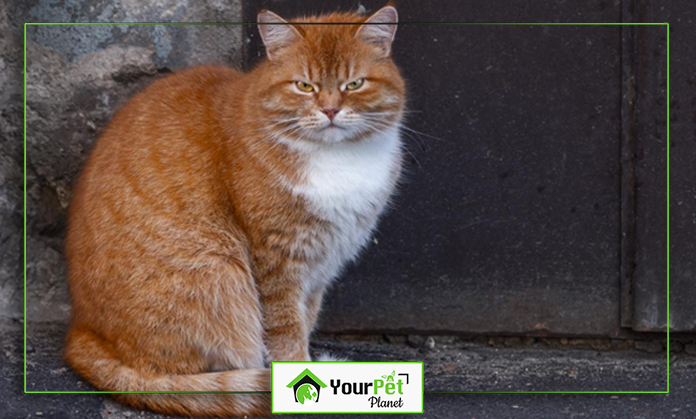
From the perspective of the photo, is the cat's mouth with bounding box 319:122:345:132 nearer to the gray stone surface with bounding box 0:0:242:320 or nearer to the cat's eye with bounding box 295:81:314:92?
the cat's eye with bounding box 295:81:314:92

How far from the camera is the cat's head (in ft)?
7.77

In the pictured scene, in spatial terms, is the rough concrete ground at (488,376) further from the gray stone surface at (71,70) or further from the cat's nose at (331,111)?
the cat's nose at (331,111)

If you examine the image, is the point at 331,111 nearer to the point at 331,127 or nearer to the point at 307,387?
the point at 331,127

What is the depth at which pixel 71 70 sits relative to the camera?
2.97 meters

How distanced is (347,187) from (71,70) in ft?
4.00

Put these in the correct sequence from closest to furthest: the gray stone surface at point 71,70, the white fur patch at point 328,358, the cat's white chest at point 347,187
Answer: the cat's white chest at point 347,187 → the white fur patch at point 328,358 → the gray stone surface at point 71,70

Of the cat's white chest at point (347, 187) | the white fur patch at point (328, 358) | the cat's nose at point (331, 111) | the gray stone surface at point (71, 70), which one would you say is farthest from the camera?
the gray stone surface at point (71, 70)

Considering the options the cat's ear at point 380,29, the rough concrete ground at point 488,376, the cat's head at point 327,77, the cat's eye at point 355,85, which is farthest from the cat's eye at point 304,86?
the rough concrete ground at point 488,376

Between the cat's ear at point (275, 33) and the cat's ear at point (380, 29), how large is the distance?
20 cm

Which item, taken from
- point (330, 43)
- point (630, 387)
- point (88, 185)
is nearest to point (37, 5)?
point (88, 185)

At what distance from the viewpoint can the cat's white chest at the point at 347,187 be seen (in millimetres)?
2438

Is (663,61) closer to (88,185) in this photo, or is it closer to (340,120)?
(340,120)

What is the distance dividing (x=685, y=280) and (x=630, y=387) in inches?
20.0

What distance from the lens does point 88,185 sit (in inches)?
103
